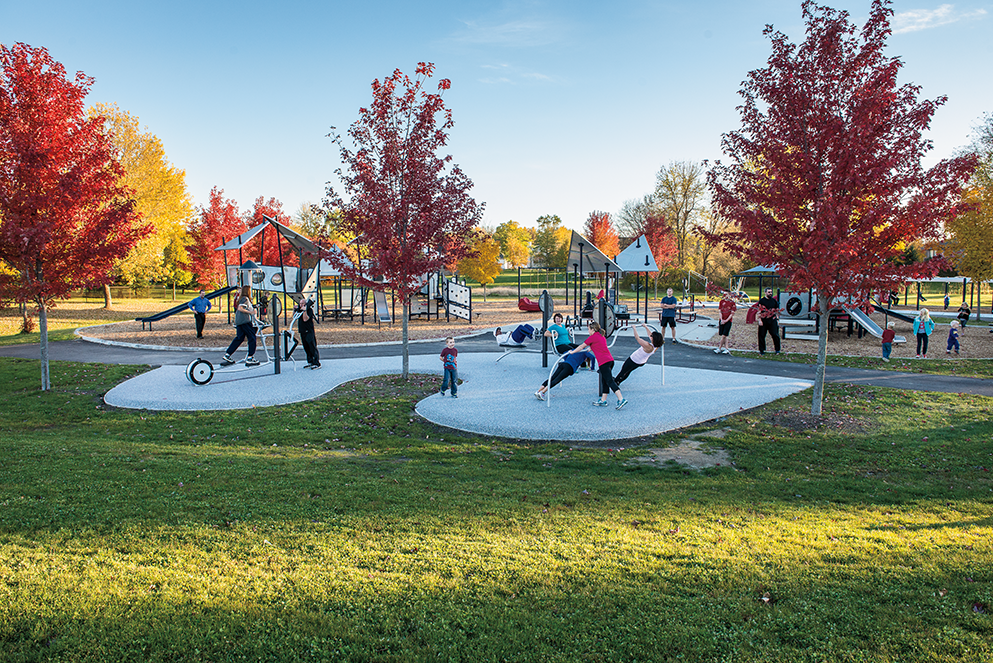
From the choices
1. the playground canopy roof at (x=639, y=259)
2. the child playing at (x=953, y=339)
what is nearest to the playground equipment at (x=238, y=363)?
the playground canopy roof at (x=639, y=259)

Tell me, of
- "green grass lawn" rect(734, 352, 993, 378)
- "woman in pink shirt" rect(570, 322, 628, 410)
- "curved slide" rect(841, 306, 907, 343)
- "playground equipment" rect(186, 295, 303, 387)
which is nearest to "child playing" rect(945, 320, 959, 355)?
"green grass lawn" rect(734, 352, 993, 378)

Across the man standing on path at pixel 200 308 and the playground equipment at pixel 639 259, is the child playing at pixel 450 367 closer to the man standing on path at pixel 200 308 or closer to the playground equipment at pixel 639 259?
the man standing on path at pixel 200 308

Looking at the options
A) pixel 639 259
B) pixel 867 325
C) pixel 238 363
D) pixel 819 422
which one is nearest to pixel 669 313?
pixel 639 259

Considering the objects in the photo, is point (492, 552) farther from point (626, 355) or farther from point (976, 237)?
point (976, 237)

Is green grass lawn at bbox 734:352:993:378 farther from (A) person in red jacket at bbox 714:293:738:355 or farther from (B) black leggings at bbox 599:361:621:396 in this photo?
(B) black leggings at bbox 599:361:621:396

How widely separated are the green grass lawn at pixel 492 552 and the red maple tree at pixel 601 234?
4769cm

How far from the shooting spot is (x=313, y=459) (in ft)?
24.9

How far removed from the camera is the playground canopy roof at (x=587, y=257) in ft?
73.0

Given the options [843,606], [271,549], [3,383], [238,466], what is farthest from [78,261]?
[843,606]

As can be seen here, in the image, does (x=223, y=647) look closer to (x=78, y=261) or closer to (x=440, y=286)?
(x=78, y=261)

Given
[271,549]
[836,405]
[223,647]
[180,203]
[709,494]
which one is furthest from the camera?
[180,203]

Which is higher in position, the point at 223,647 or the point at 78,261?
the point at 78,261

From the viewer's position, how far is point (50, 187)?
1208 cm

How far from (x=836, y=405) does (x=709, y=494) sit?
5978 millimetres
